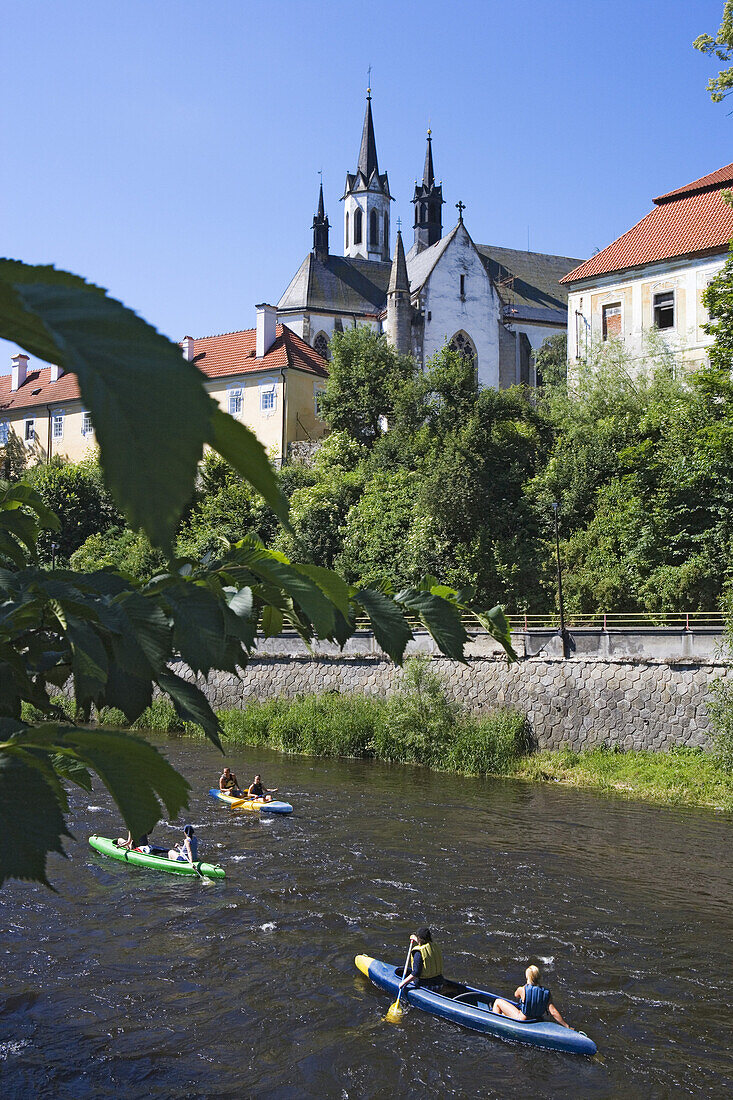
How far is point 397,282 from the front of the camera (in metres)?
59.9

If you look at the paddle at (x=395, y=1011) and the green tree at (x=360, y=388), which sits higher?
the green tree at (x=360, y=388)

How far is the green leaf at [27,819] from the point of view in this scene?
4.14 feet

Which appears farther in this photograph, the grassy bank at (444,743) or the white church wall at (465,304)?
the white church wall at (465,304)

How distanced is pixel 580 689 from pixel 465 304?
134 ft

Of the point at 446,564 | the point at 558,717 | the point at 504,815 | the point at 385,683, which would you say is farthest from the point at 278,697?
the point at 504,815

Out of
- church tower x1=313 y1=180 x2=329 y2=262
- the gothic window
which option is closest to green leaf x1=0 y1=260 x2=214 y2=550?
the gothic window

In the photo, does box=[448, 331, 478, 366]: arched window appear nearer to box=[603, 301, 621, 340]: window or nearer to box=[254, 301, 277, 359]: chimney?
box=[254, 301, 277, 359]: chimney

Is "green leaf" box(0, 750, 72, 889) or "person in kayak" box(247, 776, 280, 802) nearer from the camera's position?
"green leaf" box(0, 750, 72, 889)

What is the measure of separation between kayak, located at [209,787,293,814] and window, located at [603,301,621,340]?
26518mm

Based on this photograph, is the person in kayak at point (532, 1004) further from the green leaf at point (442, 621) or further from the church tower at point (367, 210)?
the church tower at point (367, 210)

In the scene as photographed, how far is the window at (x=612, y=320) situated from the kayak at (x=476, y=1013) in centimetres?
3279

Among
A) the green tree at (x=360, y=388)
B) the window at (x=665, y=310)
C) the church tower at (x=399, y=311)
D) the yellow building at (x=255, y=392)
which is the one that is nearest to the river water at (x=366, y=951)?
the window at (x=665, y=310)

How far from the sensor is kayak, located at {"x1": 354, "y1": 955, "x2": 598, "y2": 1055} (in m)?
11.4

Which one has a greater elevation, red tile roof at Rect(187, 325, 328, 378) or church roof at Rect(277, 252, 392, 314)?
church roof at Rect(277, 252, 392, 314)
